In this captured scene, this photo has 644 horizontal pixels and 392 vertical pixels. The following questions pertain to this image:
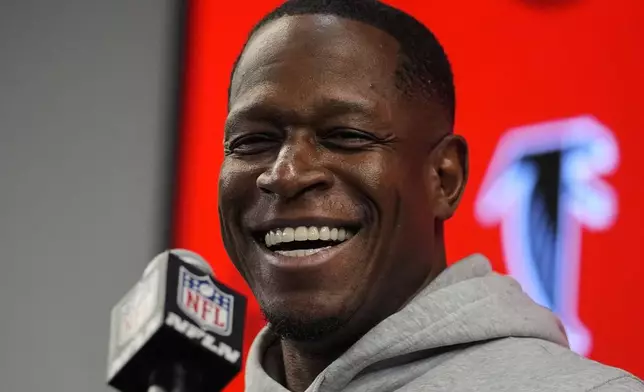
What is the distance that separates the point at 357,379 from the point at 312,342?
6 cm

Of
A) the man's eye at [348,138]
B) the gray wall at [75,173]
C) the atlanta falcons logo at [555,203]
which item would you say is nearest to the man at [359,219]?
the man's eye at [348,138]

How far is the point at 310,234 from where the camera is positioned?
0.84m

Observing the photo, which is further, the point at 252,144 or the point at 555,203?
the point at 555,203

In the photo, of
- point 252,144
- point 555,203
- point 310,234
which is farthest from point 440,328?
point 555,203

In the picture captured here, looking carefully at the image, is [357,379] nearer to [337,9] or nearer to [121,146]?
[337,9]

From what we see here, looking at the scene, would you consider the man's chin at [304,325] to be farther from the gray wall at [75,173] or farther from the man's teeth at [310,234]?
the gray wall at [75,173]

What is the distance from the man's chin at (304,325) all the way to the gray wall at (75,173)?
3.34 feet

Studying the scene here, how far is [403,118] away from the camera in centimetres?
88

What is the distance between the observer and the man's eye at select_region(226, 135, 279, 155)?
2.88 ft

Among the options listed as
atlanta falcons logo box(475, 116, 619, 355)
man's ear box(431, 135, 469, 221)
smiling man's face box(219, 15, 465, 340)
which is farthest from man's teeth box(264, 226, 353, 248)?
atlanta falcons logo box(475, 116, 619, 355)

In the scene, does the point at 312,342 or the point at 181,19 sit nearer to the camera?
the point at 312,342

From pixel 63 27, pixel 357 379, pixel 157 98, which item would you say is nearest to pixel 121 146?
pixel 157 98

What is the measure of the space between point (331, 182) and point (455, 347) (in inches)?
7.3

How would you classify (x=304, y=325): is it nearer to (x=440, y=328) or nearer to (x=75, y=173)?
(x=440, y=328)
